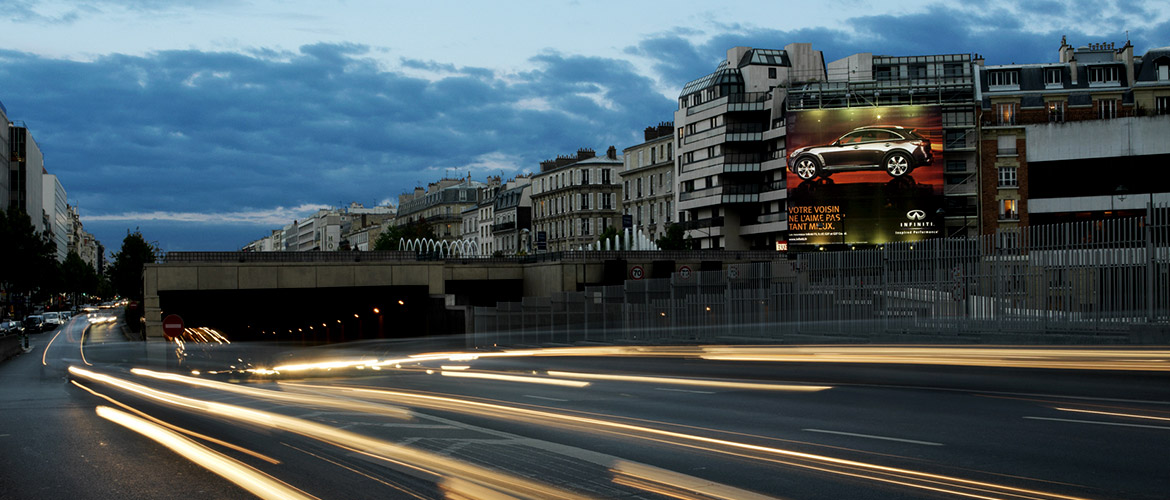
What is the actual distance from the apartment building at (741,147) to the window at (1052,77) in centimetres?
1778

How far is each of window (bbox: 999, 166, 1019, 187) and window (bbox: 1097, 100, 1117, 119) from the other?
7709mm

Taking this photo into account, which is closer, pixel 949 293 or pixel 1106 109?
pixel 949 293

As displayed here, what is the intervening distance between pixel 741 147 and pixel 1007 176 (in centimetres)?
2164

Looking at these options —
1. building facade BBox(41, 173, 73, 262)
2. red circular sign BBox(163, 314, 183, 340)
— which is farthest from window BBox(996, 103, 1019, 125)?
building facade BBox(41, 173, 73, 262)

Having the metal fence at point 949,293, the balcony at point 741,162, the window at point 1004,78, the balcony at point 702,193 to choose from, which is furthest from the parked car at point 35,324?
the window at point 1004,78

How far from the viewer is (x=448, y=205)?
508 ft

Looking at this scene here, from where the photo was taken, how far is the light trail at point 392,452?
29.6ft

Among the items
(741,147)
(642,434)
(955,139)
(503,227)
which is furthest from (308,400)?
(503,227)

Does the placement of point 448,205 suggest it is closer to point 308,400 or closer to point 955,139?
point 955,139

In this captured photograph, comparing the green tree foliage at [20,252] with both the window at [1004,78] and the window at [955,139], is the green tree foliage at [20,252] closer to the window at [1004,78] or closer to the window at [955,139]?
the window at [955,139]

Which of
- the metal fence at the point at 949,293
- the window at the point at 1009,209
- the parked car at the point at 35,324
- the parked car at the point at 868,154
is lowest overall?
the parked car at the point at 35,324

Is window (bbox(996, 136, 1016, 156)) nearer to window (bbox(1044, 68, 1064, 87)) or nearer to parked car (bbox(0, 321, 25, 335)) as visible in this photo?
window (bbox(1044, 68, 1064, 87))

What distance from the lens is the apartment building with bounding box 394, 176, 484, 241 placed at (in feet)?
500

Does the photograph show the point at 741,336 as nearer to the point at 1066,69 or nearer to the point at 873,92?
the point at 873,92
